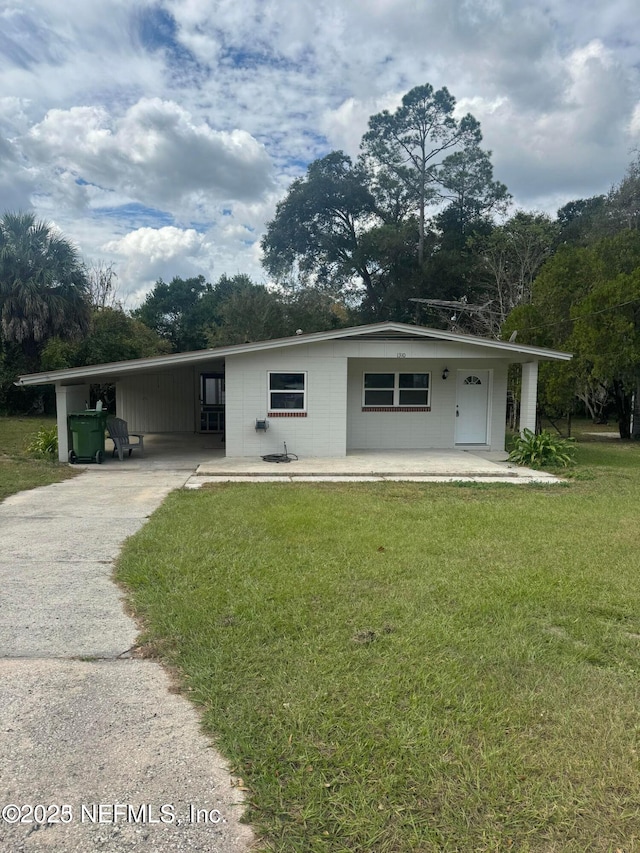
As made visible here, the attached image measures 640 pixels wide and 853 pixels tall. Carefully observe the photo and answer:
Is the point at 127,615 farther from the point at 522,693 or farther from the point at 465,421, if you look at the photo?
the point at 465,421

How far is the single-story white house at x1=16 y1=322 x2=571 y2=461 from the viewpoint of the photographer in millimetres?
11828

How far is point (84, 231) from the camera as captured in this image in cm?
2323

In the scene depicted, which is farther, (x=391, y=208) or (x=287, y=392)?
(x=391, y=208)

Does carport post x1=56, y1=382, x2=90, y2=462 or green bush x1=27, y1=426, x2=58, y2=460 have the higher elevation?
carport post x1=56, y1=382, x2=90, y2=462

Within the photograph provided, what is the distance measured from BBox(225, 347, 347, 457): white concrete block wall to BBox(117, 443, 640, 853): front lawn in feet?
19.8

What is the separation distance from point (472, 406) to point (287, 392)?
4.83m

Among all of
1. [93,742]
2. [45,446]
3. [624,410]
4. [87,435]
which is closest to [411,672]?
[93,742]

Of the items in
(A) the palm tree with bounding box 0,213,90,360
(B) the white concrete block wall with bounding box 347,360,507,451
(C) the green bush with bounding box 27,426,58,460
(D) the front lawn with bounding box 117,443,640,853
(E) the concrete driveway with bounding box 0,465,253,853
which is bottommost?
(E) the concrete driveway with bounding box 0,465,253,853

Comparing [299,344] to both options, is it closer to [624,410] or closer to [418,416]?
[418,416]

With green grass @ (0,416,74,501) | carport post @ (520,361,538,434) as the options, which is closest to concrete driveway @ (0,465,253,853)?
green grass @ (0,416,74,501)

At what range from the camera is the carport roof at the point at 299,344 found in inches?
433

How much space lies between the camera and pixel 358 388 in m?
13.5

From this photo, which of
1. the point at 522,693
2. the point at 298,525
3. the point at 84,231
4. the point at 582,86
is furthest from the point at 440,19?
the point at 84,231

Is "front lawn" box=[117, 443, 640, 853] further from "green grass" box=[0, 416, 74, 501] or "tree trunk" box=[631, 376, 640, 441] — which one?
"tree trunk" box=[631, 376, 640, 441]
